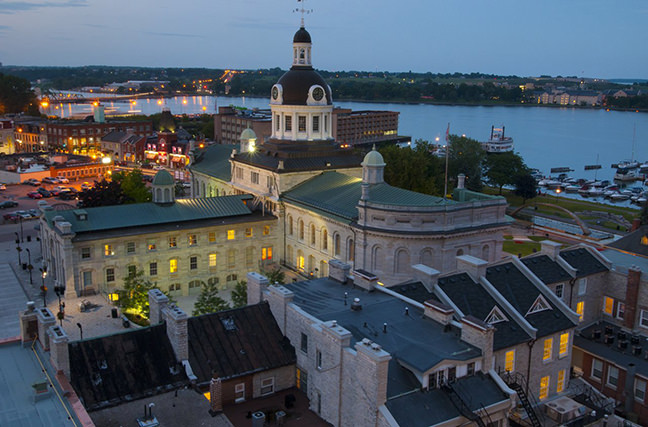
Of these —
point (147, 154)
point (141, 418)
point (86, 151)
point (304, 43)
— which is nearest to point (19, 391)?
point (141, 418)

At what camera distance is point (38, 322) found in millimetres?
28250

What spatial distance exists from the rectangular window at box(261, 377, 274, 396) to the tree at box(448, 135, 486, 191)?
82.7 metres

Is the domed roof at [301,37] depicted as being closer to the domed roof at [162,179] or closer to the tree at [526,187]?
the domed roof at [162,179]

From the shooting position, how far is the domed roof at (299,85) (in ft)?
215

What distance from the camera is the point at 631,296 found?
38.9 metres

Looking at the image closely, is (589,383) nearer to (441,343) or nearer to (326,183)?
(441,343)

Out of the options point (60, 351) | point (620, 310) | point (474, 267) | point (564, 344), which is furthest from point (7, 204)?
point (620, 310)

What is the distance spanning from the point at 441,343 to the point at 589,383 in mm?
14040

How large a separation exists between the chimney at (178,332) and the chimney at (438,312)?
11525 mm

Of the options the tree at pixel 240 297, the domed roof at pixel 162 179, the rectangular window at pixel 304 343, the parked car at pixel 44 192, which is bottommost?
the parked car at pixel 44 192

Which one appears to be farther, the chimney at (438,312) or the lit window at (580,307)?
the lit window at (580,307)

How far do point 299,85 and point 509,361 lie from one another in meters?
42.1

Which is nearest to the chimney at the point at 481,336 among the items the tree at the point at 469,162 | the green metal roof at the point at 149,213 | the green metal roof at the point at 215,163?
the green metal roof at the point at 149,213

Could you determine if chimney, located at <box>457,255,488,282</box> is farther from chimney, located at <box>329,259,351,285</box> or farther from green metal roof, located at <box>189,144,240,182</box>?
green metal roof, located at <box>189,144,240,182</box>
